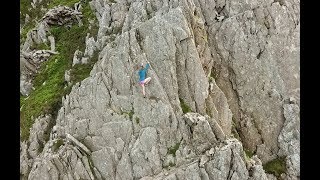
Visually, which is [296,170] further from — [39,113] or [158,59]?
[39,113]

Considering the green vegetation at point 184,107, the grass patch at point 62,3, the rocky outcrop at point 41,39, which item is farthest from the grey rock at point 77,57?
the grass patch at point 62,3

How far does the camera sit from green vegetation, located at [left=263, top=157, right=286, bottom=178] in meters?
31.4

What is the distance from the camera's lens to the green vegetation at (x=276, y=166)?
103ft

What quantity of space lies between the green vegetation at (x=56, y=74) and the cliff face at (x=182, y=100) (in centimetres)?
103

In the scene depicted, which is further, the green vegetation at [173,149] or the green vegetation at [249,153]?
the green vegetation at [249,153]

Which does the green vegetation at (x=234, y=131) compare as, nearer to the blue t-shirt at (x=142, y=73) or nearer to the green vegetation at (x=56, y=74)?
the blue t-shirt at (x=142, y=73)

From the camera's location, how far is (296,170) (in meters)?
31.0

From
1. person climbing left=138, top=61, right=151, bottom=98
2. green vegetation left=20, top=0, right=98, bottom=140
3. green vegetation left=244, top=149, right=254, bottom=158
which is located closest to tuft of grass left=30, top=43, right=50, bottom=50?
green vegetation left=20, top=0, right=98, bottom=140

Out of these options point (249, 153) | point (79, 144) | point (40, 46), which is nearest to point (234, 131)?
point (249, 153)

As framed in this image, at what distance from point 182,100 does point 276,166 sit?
30.7 ft

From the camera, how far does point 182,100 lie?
30359 millimetres

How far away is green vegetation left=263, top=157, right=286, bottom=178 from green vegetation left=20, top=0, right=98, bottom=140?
660 inches

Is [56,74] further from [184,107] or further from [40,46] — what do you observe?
[184,107]
